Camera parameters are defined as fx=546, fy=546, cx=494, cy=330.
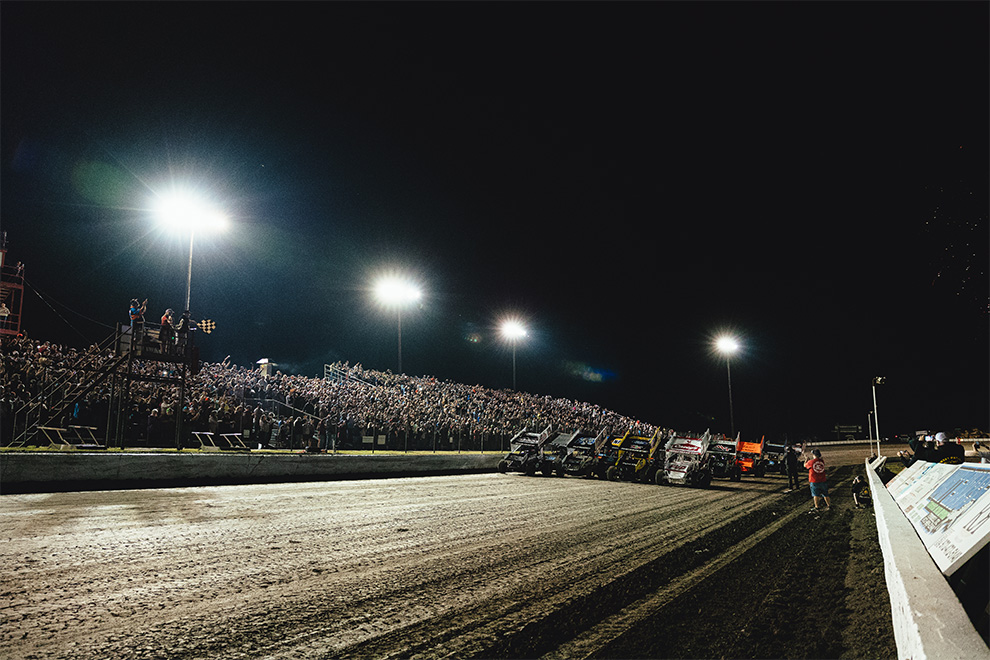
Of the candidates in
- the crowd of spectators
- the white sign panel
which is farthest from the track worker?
the crowd of spectators

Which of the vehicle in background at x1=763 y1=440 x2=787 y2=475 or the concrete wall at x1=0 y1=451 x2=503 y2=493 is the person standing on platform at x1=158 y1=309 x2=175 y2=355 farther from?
the vehicle in background at x1=763 y1=440 x2=787 y2=475

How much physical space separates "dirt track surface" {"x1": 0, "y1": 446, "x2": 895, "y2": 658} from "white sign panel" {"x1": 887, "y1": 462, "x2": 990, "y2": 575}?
79 cm

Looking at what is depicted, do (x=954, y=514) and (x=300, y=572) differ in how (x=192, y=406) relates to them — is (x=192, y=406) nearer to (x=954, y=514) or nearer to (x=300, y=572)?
(x=300, y=572)

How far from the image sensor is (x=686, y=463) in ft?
60.8

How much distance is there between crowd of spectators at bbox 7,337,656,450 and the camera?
52.5 ft

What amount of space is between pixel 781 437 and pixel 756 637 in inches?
2540

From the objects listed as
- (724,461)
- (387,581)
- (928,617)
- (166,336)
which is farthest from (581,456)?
(928,617)

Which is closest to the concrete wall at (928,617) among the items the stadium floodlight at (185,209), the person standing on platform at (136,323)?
the person standing on platform at (136,323)

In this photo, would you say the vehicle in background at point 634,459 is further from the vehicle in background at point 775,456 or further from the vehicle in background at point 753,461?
the vehicle in background at point 775,456

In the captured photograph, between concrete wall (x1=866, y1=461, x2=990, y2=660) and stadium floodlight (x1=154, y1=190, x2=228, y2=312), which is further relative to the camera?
stadium floodlight (x1=154, y1=190, x2=228, y2=312)

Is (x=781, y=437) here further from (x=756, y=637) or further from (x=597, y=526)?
(x=756, y=637)

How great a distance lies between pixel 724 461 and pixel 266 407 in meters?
18.7

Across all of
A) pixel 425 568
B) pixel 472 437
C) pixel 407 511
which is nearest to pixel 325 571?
pixel 425 568

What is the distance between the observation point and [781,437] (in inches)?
2379
